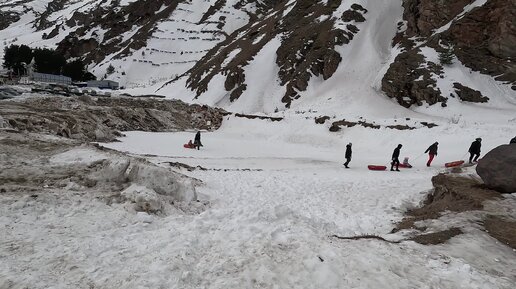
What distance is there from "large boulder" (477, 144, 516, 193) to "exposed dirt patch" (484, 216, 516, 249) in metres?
2.29

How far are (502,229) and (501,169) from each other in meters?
3.47

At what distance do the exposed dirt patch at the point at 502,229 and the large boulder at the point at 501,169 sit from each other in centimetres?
229

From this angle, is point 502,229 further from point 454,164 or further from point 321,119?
point 321,119

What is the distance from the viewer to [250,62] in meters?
64.0

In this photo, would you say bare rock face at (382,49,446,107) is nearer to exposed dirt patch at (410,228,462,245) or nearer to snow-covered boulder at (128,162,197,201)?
exposed dirt patch at (410,228,462,245)

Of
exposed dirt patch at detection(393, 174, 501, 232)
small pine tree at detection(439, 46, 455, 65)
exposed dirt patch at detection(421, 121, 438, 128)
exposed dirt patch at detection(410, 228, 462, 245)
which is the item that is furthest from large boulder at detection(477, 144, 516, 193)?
small pine tree at detection(439, 46, 455, 65)

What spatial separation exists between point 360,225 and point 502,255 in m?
4.13

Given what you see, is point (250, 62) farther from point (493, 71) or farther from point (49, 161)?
point (49, 161)

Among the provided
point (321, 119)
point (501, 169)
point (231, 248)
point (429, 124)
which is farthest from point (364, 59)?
point (231, 248)

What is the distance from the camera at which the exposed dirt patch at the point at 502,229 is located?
8.12 meters

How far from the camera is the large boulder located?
36.4ft

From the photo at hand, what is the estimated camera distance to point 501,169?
11.4 meters

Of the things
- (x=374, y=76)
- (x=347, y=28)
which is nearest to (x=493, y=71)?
(x=374, y=76)

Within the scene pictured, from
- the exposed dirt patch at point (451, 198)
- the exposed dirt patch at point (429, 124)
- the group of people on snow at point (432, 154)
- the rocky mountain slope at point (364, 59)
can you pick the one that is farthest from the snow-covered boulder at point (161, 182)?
the rocky mountain slope at point (364, 59)
